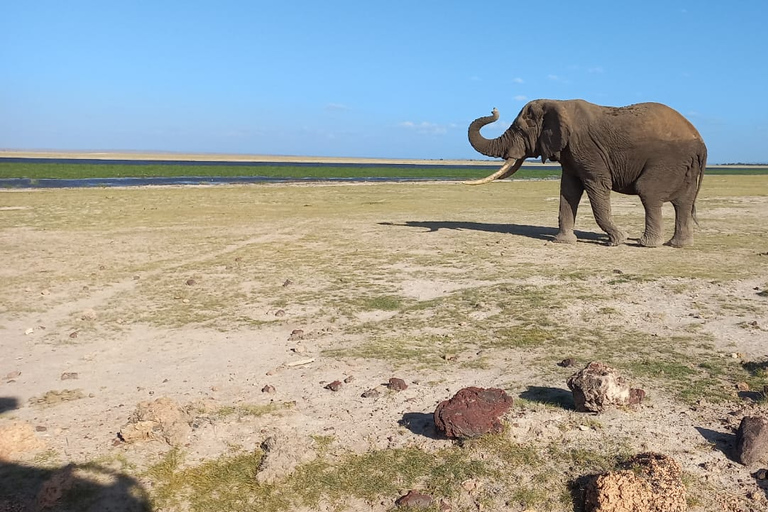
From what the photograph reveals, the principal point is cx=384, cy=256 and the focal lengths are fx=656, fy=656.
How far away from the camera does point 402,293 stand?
32.6ft

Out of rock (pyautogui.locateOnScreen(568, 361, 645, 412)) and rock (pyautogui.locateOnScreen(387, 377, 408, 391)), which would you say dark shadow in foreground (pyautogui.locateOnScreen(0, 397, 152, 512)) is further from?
rock (pyautogui.locateOnScreen(568, 361, 645, 412))

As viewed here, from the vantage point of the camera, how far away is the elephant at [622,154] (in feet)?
44.6

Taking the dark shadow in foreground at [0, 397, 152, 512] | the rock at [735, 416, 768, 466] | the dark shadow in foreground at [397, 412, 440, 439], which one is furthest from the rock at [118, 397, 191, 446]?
the rock at [735, 416, 768, 466]

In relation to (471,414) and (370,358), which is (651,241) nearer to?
(370,358)

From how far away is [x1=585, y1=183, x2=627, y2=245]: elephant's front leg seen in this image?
14.2 metres

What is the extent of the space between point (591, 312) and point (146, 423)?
5.72 metres

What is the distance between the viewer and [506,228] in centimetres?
1777

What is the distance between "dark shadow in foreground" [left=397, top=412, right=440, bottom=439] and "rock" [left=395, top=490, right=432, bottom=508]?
825mm

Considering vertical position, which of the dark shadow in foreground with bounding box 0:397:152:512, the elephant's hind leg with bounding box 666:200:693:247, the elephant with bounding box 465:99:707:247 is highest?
the elephant with bounding box 465:99:707:247

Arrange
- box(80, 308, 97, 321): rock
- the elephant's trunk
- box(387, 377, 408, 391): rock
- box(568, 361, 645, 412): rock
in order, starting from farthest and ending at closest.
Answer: the elephant's trunk → box(80, 308, 97, 321): rock → box(387, 377, 408, 391): rock → box(568, 361, 645, 412): rock

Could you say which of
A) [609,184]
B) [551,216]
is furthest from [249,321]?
[551,216]

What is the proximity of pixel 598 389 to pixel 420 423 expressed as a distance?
1442 millimetres

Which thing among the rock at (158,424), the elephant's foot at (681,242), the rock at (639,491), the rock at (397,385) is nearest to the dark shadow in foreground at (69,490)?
the rock at (158,424)

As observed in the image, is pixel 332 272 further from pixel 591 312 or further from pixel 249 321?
pixel 591 312
